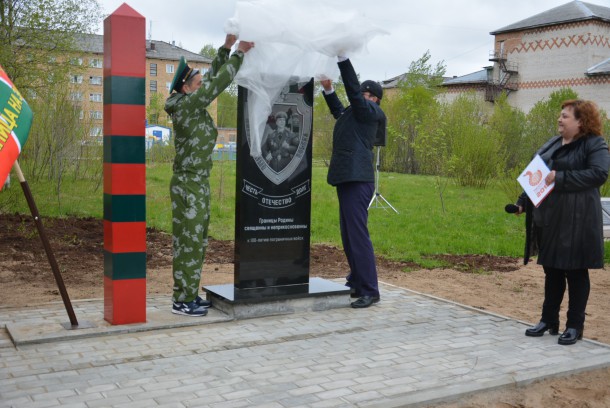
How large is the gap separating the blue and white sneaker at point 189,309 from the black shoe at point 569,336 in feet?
10.0

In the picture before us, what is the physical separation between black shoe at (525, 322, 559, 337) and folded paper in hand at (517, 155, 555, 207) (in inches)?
42.3

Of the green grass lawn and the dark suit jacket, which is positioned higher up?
the dark suit jacket

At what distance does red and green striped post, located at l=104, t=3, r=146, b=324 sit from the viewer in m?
5.29

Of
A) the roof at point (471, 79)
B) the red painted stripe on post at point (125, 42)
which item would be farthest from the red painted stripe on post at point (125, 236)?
the roof at point (471, 79)

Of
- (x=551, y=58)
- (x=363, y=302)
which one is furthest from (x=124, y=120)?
(x=551, y=58)

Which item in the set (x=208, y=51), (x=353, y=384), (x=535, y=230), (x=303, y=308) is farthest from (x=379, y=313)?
(x=208, y=51)

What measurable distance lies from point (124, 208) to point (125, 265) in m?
0.48

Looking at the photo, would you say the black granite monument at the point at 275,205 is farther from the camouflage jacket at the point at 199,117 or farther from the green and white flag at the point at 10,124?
the green and white flag at the point at 10,124

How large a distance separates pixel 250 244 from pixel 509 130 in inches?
1055

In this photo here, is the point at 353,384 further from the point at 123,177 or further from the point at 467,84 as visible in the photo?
the point at 467,84

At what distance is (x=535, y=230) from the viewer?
5848 millimetres

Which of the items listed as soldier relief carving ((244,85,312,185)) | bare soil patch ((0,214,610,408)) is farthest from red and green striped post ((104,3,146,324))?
bare soil patch ((0,214,610,408))

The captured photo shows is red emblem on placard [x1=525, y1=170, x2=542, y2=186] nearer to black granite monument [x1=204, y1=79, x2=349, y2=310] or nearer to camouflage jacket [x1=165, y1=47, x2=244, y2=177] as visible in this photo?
black granite monument [x1=204, y1=79, x2=349, y2=310]

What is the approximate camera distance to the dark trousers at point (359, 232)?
6.45 m
